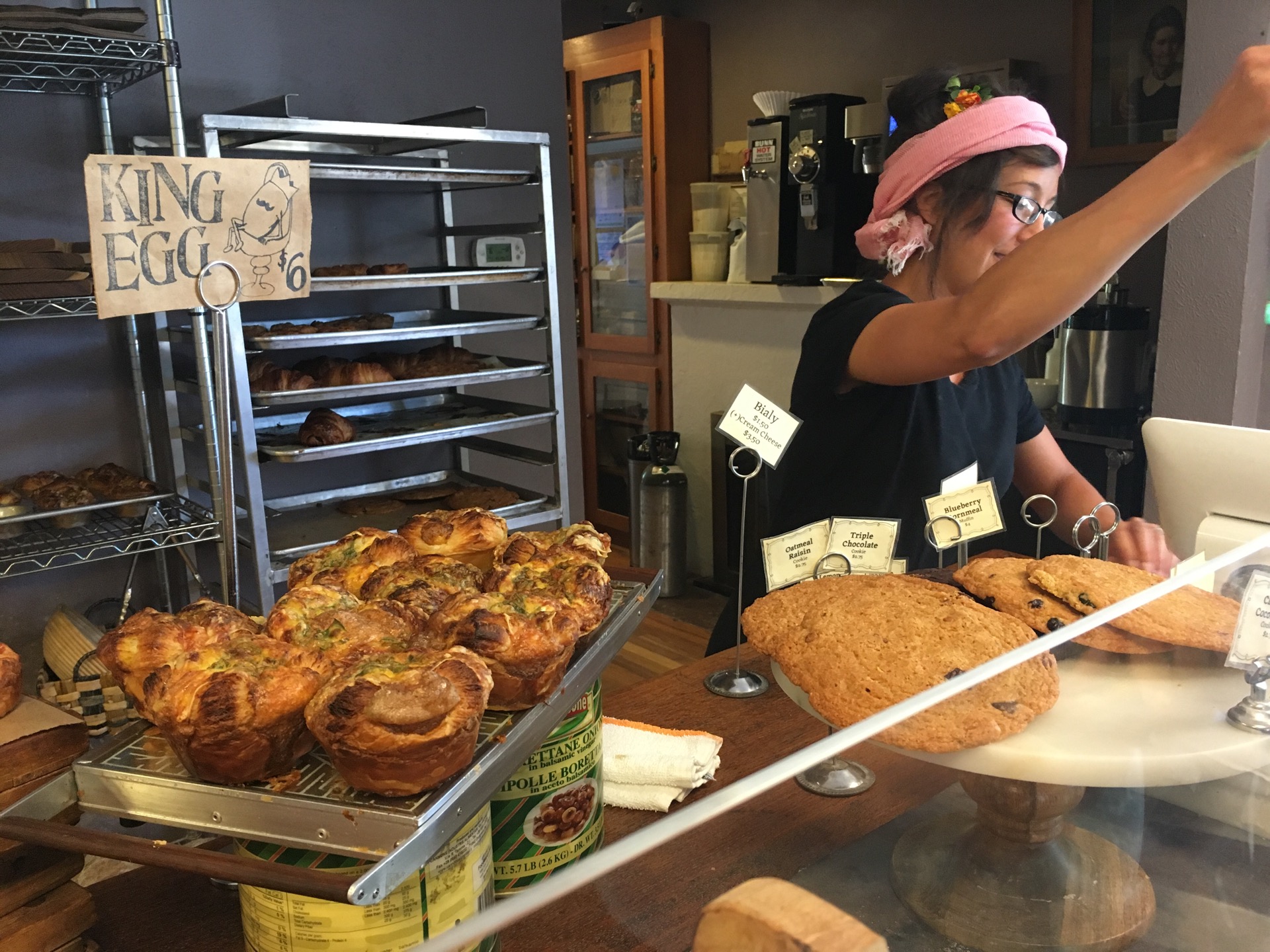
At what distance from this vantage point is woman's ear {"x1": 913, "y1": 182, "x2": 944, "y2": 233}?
5.44ft

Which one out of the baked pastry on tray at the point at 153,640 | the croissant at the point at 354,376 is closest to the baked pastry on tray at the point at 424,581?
the baked pastry on tray at the point at 153,640

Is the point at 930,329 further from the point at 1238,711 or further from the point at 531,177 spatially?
the point at 531,177

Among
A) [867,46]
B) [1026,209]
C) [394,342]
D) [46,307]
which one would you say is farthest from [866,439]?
[867,46]

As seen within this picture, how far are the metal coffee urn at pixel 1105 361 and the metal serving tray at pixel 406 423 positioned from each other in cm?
163

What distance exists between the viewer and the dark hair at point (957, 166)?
1596 millimetres

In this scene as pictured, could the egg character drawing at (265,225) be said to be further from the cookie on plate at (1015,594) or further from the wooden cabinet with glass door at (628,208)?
the wooden cabinet with glass door at (628,208)

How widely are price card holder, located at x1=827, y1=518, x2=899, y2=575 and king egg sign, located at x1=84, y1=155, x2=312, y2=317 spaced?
33.2 inches

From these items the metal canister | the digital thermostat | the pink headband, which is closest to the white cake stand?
the pink headband

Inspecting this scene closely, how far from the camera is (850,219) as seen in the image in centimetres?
385

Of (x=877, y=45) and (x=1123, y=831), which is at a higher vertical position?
(x=877, y=45)

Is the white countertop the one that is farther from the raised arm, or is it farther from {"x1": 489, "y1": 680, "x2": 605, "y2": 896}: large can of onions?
{"x1": 489, "y1": 680, "x2": 605, "y2": 896}: large can of onions

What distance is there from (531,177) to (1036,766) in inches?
93.0

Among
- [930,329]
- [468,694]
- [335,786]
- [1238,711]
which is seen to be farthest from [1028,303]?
[335,786]

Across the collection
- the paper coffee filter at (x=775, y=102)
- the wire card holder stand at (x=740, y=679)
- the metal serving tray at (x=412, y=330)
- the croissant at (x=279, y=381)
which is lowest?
the wire card holder stand at (x=740, y=679)
